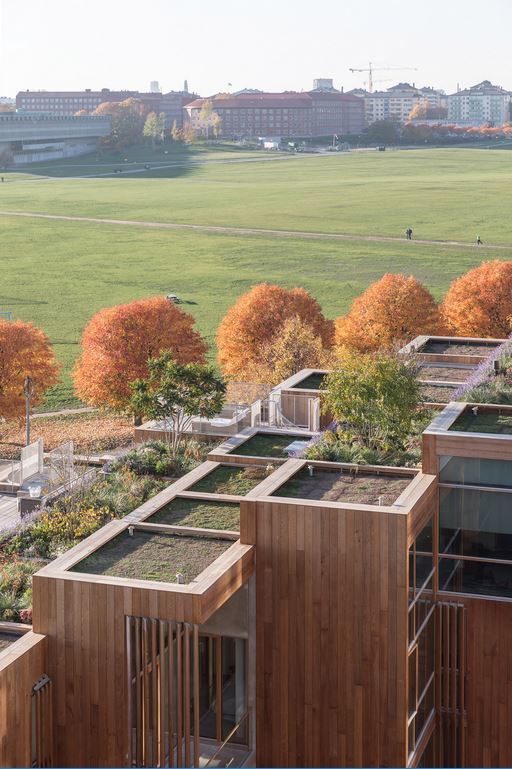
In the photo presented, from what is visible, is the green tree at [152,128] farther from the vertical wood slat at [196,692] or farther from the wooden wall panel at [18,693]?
the vertical wood slat at [196,692]

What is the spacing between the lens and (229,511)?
19.3 meters

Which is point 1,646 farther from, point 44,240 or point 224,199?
point 224,199

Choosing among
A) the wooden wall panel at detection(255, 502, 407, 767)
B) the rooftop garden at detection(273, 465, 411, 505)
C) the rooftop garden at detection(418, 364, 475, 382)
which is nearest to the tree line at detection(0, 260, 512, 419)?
the rooftop garden at detection(418, 364, 475, 382)

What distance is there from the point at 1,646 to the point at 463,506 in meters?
7.74

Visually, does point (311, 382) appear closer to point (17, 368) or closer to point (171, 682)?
point (171, 682)

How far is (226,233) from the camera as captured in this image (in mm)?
111188

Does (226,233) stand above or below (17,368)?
above

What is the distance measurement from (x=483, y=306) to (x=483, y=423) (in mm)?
33254

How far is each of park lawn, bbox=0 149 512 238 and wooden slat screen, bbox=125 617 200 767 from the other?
9065cm

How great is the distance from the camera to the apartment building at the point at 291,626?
51.1ft

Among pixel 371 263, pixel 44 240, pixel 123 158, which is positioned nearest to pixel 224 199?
pixel 44 240

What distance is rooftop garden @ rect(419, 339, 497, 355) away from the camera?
105 ft

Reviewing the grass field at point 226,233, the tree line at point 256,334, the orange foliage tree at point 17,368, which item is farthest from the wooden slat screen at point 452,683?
the grass field at point 226,233

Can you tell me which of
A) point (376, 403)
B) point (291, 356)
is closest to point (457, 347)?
point (376, 403)
